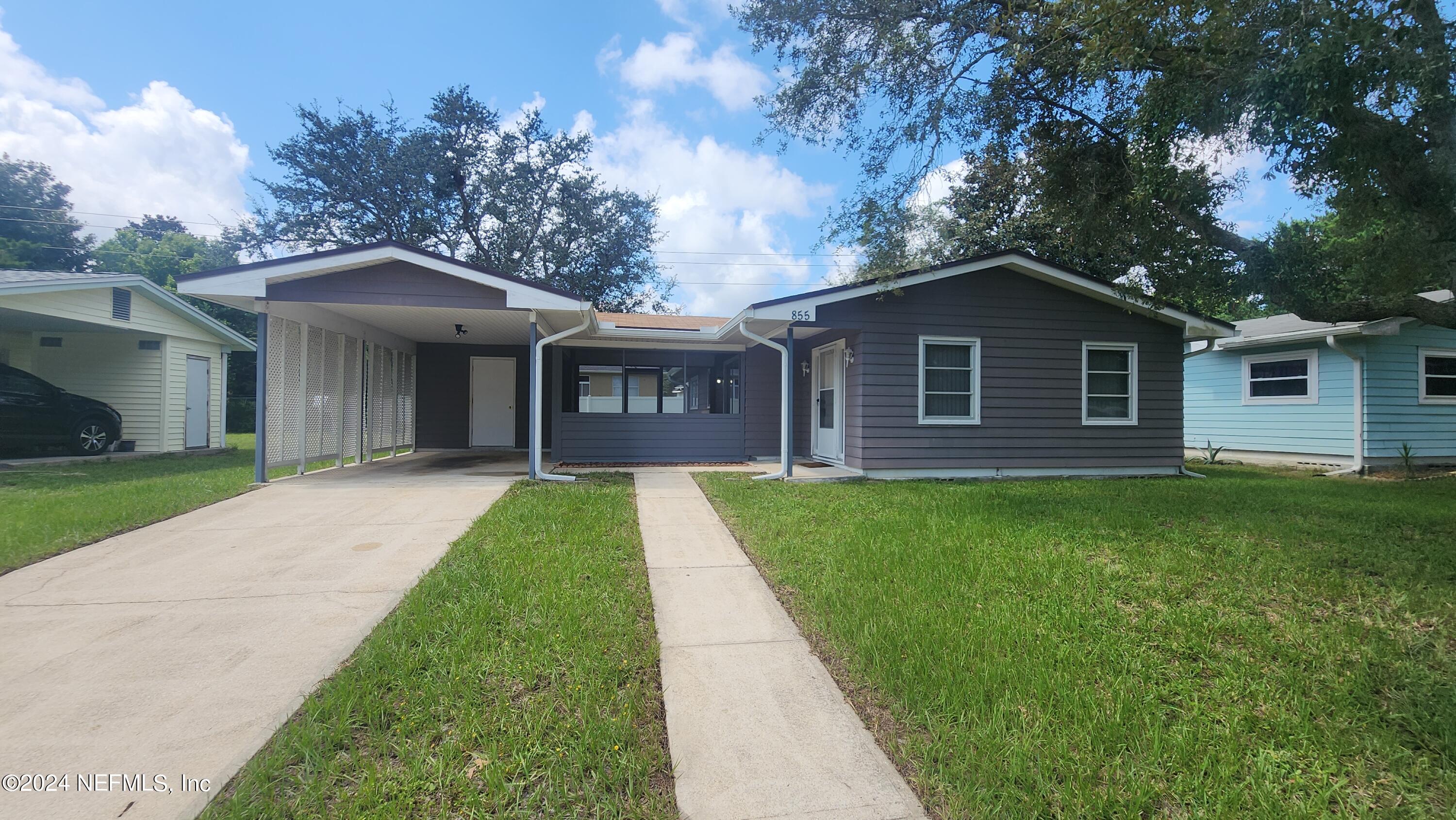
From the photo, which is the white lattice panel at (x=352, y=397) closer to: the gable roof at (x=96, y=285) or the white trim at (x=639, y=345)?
the gable roof at (x=96, y=285)

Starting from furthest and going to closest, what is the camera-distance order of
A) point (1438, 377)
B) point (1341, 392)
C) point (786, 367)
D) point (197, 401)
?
point (197, 401) → point (1438, 377) → point (1341, 392) → point (786, 367)

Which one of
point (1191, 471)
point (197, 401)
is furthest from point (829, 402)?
point (197, 401)

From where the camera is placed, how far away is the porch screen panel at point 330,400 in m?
9.70

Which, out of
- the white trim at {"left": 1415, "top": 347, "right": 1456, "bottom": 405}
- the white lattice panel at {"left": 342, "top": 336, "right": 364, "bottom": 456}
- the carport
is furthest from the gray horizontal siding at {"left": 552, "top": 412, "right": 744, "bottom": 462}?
the white trim at {"left": 1415, "top": 347, "right": 1456, "bottom": 405}

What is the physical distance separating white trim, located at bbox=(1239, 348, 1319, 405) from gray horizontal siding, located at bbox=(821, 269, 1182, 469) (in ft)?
12.9

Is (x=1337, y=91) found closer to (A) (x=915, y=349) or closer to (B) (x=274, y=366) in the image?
(A) (x=915, y=349)

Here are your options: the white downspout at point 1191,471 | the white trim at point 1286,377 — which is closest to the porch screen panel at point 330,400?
the white downspout at point 1191,471

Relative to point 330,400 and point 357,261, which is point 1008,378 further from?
point 330,400

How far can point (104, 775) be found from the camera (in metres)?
2.16

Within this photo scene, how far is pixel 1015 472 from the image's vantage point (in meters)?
9.80

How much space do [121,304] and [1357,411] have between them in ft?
72.9

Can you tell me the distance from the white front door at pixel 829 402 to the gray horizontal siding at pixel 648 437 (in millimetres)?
1506

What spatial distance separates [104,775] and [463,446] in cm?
1247

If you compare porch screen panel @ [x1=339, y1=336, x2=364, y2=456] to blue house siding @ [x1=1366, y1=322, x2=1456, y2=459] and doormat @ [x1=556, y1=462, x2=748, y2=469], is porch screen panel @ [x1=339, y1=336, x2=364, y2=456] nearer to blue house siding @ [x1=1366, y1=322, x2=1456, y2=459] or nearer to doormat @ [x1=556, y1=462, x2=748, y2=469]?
doormat @ [x1=556, y1=462, x2=748, y2=469]
